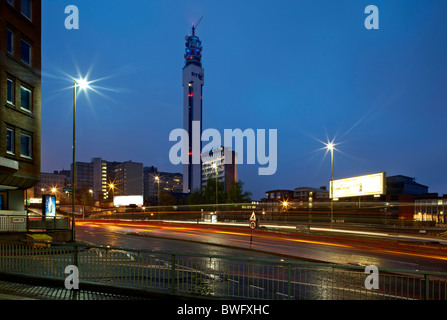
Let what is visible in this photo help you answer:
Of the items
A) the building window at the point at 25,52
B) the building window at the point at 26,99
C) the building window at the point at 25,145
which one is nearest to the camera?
the building window at the point at 25,145

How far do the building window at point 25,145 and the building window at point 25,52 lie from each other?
230 inches

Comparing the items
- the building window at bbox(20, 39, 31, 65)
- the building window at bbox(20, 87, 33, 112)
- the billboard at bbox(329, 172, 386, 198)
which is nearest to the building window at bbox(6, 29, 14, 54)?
the building window at bbox(20, 39, 31, 65)

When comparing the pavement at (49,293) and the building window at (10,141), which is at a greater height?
the building window at (10,141)

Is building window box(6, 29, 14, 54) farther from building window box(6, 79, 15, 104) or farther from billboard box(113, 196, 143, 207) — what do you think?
billboard box(113, 196, 143, 207)

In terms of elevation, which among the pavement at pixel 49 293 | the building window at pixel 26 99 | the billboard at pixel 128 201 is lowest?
the billboard at pixel 128 201

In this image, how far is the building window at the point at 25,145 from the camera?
84.5 ft

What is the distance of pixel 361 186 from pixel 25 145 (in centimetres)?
3544

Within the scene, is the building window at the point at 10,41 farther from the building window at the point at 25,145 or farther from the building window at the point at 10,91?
the building window at the point at 25,145

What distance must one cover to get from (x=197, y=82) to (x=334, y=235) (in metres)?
175

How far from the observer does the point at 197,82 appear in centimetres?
19650

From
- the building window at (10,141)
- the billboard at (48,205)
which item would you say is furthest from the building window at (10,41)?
the billboard at (48,205)

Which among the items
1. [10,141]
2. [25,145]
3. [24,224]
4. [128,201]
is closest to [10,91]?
[10,141]
